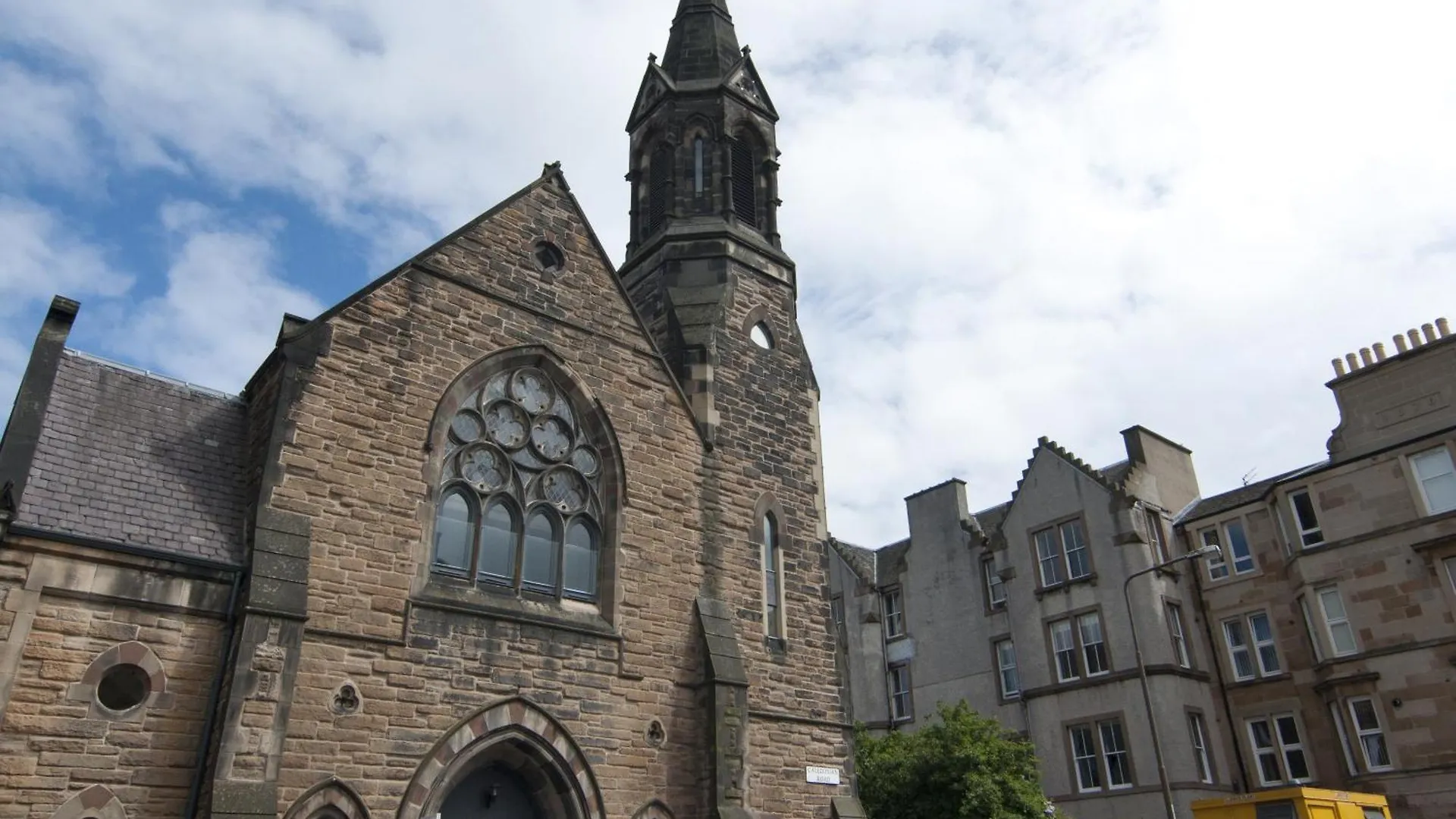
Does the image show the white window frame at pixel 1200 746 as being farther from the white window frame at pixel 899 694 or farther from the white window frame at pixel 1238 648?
the white window frame at pixel 899 694

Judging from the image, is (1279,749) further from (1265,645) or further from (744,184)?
(744,184)

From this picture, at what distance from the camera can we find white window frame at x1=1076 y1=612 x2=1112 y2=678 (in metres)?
26.0

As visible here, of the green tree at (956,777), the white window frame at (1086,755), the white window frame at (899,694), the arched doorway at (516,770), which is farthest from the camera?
the white window frame at (899,694)

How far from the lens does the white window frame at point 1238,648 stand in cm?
2609

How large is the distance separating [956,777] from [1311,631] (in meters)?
11.0

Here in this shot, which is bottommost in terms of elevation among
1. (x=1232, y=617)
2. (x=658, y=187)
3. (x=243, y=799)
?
(x=243, y=799)

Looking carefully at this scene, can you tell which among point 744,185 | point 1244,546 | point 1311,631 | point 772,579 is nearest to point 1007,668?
point 1244,546

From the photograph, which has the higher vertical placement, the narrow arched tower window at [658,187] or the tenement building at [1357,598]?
the narrow arched tower window at [658,187]

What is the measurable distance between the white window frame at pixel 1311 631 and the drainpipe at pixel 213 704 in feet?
78.7

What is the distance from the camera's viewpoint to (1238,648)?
26.5 metres

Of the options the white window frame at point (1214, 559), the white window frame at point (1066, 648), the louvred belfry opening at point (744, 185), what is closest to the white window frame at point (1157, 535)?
the white window frame at point (1214, 559)

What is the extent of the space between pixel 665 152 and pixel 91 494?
12733 millimetres

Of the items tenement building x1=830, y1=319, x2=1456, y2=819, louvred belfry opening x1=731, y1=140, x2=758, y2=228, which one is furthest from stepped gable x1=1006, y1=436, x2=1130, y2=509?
louvred belfry opening x1=731, y1=140, x2=758, y2=228

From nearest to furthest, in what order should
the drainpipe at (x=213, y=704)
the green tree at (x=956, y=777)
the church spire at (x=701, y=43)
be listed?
the drainpipe at (x=213, y=704) → the green tree at (x=956, y=777) → the church spire at (x=701, y=43)
